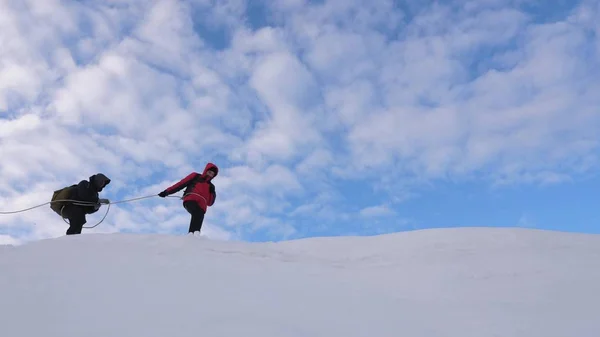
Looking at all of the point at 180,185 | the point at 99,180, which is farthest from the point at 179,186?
the point at 99,180

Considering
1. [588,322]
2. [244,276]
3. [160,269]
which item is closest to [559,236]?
[588,322]

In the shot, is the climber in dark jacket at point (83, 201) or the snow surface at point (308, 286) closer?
the snow surface at point (308, 286)

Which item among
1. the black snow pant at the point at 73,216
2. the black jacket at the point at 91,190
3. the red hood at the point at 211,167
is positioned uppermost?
the red hood at the point at 211,167

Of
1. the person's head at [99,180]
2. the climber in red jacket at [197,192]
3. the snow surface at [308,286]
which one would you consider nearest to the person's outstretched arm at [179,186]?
the climber in red jacket at [197,192]

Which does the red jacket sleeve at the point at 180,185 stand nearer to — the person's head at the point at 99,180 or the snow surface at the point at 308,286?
the person's head at the point at 99,180

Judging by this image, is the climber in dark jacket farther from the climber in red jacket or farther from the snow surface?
the snow surface

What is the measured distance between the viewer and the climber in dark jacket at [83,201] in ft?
Result: 26.1

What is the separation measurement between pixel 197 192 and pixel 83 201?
176 cm

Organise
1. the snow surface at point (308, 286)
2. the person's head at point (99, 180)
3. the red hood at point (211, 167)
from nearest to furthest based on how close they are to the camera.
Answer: the snow surface at point (308, 286) → the person's head at point (99, 180) → the red hood at point (211, 167)

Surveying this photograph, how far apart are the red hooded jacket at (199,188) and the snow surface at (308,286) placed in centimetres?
216

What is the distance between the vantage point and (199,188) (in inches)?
319

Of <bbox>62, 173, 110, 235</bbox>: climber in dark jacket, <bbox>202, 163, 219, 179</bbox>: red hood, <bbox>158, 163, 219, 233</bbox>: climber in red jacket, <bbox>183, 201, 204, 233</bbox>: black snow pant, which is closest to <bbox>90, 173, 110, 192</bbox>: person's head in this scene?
<bbox>62, 173, 110, 235</bbox>: climber in dark jacket

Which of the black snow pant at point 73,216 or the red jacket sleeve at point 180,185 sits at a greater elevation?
the red jacket sleeve at point 180,185

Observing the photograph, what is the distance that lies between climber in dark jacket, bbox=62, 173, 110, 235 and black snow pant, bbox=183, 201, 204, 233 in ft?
4.49
